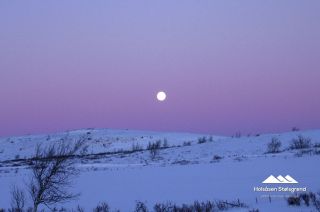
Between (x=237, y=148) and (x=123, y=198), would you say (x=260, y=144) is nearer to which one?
(x=237, y=148)

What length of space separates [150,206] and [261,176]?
6902mm

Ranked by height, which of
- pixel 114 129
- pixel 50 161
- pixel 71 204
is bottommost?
pixel 71 204

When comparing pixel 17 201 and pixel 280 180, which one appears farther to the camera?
pixel 280 180

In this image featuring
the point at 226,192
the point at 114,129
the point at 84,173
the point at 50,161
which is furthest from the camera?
the point at 114,129

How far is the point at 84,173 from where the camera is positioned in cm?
2778

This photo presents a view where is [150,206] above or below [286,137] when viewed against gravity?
below

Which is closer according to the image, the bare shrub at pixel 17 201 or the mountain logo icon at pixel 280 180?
the bare shrub at pixel 17 201

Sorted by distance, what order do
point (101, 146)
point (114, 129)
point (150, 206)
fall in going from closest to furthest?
point (150, 206) < point (101, 146) < point (114, 129)

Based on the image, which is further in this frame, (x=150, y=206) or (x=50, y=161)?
(x=150, y=206)

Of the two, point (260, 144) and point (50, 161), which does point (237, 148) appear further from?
point (50, 161)

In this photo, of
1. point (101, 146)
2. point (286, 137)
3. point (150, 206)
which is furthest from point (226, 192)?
point (101, 146)

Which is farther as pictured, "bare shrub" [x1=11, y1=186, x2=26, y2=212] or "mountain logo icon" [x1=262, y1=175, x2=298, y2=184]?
"mountain logo icon" [x1=262, y1=175, x2=298, y2=184]

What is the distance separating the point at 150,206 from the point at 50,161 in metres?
3.94

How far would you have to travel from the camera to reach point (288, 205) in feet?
34.3
